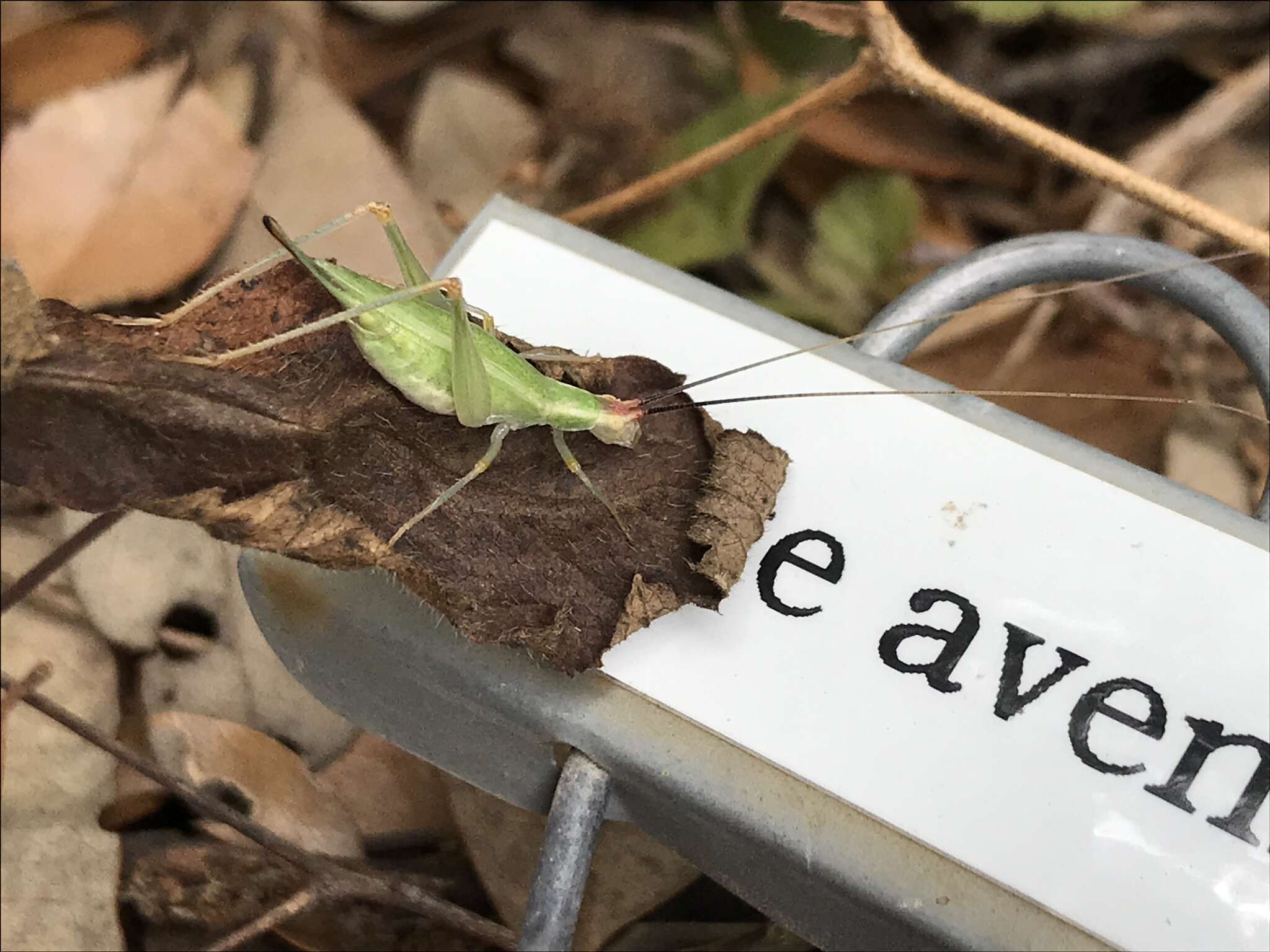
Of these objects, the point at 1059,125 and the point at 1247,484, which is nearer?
the point at 1247,484

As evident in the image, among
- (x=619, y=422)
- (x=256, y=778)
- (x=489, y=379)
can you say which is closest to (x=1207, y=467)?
(x=619, y=422)

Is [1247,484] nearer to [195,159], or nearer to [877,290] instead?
[877,290]

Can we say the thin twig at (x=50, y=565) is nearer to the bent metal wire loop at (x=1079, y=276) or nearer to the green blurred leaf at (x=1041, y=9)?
the bent metal wire loop at (x=1079, y=276)

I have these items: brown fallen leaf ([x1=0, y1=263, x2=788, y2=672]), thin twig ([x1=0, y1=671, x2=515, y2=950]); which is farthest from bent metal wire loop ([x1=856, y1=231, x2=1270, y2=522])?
thin twig ([x1=0, y1=671, x2=515, y2=950])

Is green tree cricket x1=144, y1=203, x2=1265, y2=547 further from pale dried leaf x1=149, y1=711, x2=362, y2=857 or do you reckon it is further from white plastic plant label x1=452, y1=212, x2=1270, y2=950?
pale dried leaf x1=149, y1=711, x2=362, y2=857

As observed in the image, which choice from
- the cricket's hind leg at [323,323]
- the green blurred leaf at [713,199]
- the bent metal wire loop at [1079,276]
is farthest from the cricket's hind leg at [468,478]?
the green blurred leaf at [713,199]

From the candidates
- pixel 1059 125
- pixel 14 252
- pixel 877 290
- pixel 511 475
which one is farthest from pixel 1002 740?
pixel 14 252
